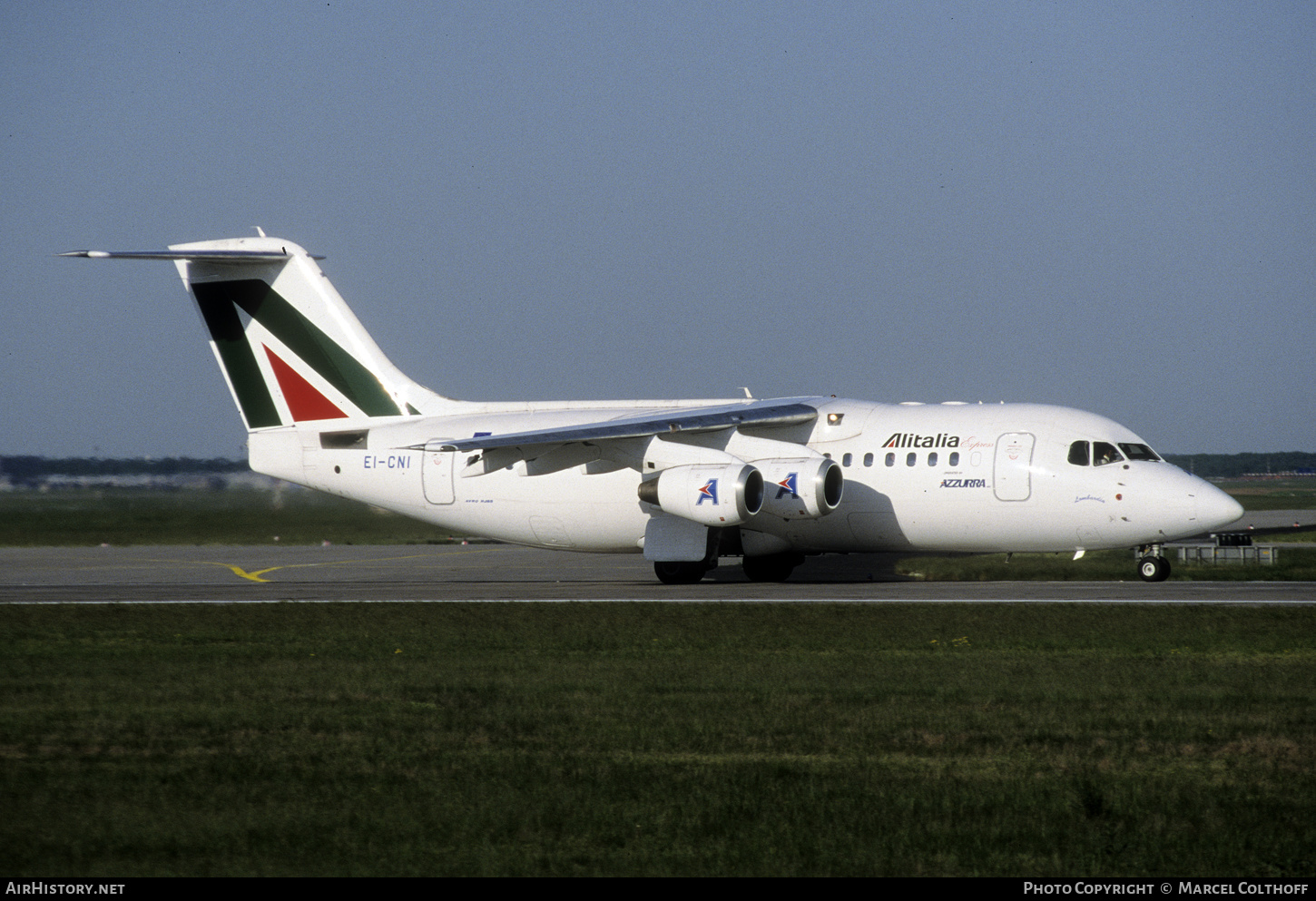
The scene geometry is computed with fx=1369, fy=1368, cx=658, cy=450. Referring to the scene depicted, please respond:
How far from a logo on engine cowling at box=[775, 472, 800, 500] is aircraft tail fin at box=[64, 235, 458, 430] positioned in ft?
28.4

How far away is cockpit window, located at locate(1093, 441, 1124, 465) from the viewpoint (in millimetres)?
24609

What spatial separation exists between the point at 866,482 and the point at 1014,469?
2.75 metres

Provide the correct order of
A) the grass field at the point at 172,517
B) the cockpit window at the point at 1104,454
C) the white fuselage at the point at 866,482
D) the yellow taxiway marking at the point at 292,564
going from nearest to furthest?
the white fuselage at the point at 866,482
the cockpit window at the point at 1104,454
the yellow taxiway marking at the point at 292,564
the grass field at the point at 172,517

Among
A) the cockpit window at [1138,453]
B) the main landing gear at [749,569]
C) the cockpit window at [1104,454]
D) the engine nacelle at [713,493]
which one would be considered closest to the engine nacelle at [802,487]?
the engine nacelle at [713,493]

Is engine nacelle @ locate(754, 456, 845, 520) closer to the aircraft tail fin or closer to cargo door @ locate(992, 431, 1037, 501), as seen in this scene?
cargo door @ locate(992, 431, 1037, 501)

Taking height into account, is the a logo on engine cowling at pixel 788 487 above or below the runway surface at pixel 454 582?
above

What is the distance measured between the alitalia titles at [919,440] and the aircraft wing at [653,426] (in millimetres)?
1669

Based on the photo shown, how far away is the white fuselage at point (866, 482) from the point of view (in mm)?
24422

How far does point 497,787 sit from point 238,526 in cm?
3581

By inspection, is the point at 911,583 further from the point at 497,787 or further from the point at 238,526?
the point at 238,526

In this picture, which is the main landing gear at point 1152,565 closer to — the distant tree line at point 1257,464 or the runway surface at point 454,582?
the runway surface at point 454,582

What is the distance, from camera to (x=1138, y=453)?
81.5 ft

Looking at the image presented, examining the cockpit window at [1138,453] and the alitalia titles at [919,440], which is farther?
the alitalia titles at [919,440]

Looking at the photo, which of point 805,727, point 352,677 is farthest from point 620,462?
point 805,727
